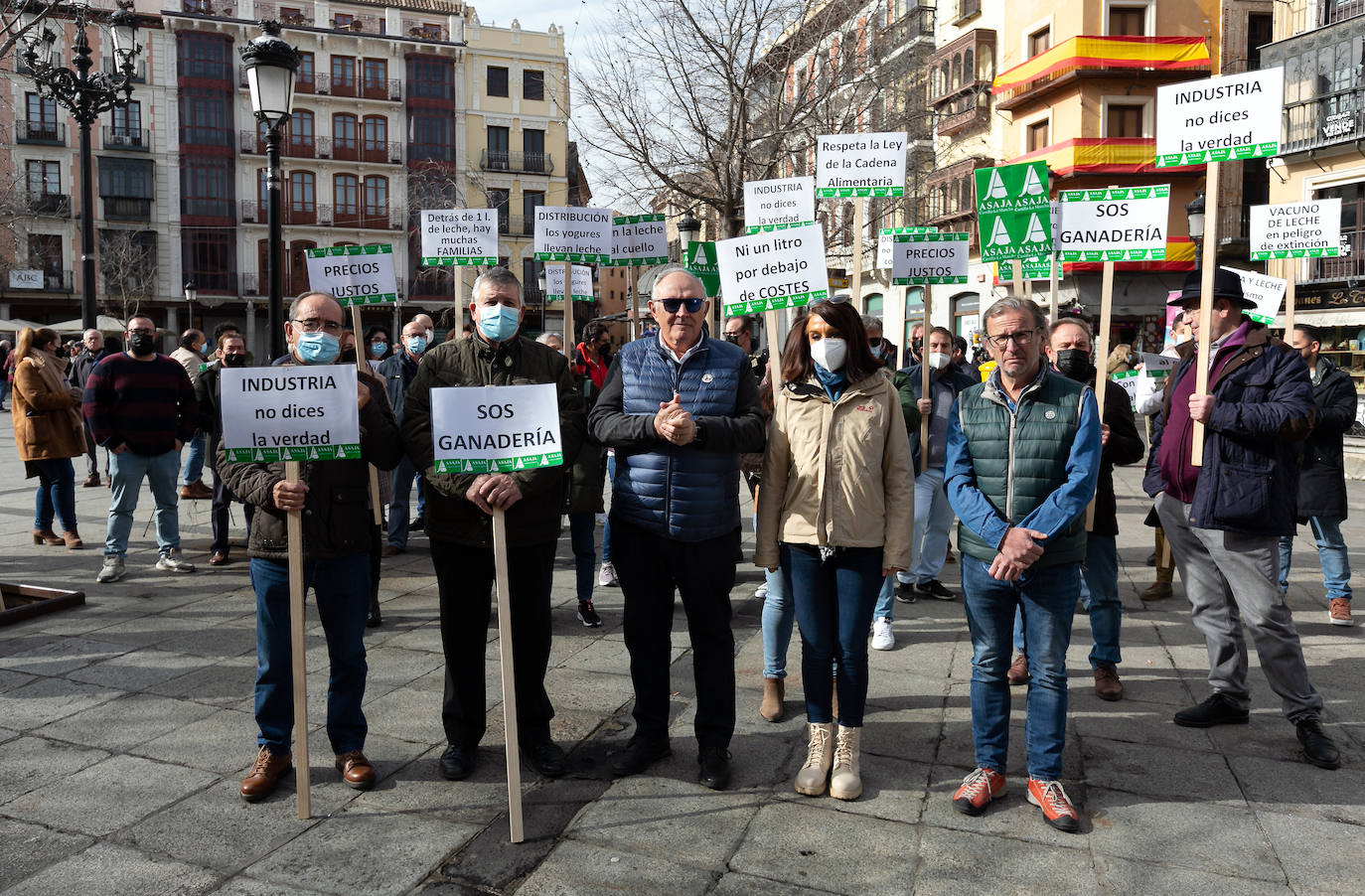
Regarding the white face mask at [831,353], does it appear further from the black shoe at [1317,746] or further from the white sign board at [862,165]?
the white sign board at [862,165]

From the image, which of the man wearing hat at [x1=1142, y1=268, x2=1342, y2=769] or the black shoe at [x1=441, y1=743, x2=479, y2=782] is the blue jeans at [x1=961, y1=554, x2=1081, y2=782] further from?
the black shoe at [x1=441, y1=743, x2=479, y2=782]

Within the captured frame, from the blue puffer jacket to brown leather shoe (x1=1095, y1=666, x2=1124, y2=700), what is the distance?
7.54ft

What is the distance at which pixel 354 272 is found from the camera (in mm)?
7875

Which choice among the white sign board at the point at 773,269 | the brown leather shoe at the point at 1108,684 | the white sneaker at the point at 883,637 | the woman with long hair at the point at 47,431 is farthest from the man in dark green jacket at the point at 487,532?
the woman with long hair at the point at 47,431

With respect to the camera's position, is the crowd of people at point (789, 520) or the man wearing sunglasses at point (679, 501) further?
the man wearing sunglasses at point (679, 501)

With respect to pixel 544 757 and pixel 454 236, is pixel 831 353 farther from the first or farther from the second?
pixel 454 236

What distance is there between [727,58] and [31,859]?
14517mm

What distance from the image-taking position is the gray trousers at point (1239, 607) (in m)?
4.51

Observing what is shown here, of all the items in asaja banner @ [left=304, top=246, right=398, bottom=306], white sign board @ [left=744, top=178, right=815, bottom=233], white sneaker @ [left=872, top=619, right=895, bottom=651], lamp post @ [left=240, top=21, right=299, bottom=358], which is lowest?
white sneaker @ [left=872, top=619, right=895, bottom=651]

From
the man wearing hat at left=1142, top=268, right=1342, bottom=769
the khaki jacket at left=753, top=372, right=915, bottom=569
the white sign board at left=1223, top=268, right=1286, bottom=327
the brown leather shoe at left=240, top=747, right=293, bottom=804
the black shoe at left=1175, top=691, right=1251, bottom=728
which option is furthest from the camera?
the white sign board at left=1223, top=268, right=1286, bottom=327

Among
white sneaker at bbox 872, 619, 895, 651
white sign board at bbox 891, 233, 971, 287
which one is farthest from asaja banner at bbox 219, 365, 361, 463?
white sign board at bbox 891, 233, 971, 287

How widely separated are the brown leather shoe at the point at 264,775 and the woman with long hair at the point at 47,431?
19.6 ft

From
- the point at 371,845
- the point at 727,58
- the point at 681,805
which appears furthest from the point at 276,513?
the point at 727,58

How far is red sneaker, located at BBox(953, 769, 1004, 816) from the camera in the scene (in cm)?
384
